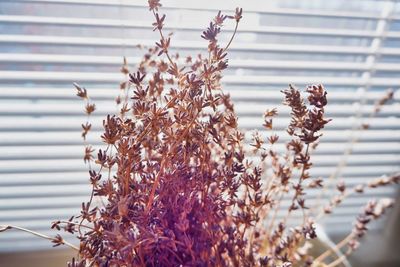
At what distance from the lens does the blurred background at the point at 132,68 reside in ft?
2.65

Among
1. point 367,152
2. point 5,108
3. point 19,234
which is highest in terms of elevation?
point 5,108

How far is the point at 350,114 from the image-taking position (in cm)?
101

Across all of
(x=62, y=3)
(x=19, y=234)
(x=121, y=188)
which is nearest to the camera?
(x=121, y=188)

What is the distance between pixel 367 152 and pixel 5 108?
0.84 metres

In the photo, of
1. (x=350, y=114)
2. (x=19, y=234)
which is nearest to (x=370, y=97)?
(x=350, y=114)

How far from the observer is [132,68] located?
2.87ft

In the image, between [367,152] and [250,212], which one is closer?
[250,212]

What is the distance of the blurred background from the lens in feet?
2.65

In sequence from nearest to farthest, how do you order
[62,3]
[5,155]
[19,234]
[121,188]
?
[121,188]
[62,3]
[5,155]
[19,234]

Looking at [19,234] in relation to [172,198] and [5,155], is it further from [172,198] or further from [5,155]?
[172,198]

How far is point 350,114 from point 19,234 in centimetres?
82

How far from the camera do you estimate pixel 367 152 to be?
3.52 ft

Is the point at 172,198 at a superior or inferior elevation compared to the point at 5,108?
inferior

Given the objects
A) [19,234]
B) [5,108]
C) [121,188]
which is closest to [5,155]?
[5,108]
